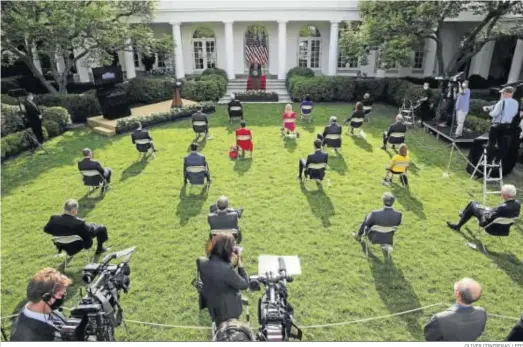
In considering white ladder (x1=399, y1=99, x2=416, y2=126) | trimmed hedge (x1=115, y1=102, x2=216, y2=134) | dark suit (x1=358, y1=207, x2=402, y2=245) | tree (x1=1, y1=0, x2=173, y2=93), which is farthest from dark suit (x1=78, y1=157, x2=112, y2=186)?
white ladder (x1=399, y1=99, x2=416, y2=126)

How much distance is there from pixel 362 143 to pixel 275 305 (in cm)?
981

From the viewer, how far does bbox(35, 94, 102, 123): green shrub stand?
1574cm

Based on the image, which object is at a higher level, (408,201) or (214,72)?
(214,72)

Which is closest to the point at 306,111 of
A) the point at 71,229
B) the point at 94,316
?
the point at 71,229

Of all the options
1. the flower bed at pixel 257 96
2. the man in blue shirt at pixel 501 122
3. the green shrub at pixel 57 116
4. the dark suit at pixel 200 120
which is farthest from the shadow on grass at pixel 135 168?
the man in blue shirt at pixel 501 122

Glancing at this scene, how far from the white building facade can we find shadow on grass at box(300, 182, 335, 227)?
14.6 meters

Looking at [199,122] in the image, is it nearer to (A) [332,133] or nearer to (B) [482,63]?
(A) [332,133]

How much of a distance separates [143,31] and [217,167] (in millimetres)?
11390

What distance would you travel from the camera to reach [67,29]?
14.6 metres

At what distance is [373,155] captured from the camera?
1146 cm

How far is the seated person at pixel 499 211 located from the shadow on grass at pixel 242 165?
217 inches

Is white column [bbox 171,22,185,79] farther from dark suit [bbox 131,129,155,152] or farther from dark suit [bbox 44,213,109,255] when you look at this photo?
dark suit [bbox 44,213,109,255]

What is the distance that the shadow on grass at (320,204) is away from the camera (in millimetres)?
7914

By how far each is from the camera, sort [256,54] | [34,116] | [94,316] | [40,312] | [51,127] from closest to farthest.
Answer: [40,312]
[94,316]
[34,116]
[51,127]
[256,54]
